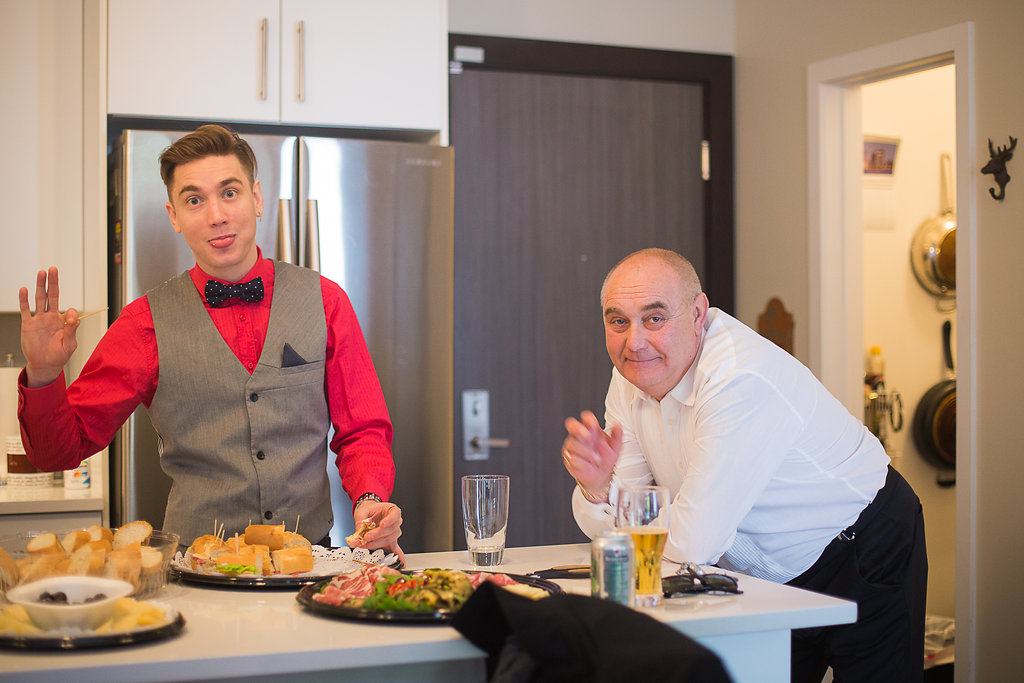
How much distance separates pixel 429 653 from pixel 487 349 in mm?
2382

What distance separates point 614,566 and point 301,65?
2142 millimetres

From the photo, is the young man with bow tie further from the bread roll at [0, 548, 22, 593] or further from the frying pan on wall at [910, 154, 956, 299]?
the frying pan on wall at [910, 154, 956, 299]

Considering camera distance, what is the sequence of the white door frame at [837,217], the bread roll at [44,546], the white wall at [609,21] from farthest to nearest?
the white wall at [609,21]
the white door frame at [837,217]
the bread roll at [44,546]

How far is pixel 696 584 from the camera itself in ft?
4.42

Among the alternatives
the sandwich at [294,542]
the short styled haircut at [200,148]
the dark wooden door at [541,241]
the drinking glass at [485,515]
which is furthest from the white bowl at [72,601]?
the dark wooden door at [541,241]

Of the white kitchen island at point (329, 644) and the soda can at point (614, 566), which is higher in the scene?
the soda can at point (614, 566)

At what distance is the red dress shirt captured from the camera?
1835 millimetres

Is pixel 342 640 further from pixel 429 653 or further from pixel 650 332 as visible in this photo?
pixel 650 332

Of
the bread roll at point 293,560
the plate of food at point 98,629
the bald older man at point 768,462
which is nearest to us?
the plate of food at point 98,629

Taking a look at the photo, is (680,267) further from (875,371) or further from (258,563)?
(875,371)

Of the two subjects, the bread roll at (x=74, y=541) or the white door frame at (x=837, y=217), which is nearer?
the bread roll at (x=74, y=541)

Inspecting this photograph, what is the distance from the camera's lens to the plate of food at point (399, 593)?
121cm

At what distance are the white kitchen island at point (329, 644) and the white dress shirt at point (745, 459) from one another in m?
0.23

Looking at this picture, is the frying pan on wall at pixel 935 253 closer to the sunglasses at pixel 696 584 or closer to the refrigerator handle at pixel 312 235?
the refrigerator handle at pixel 312 235
